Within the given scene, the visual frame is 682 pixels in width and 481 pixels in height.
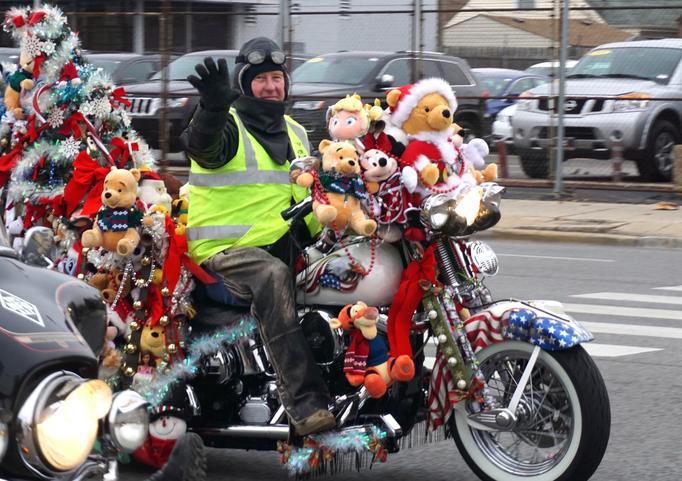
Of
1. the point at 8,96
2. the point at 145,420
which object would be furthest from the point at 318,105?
the point at 145,420

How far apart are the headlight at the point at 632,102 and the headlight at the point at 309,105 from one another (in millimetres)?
3754

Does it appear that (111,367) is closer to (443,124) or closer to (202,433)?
(202,433)

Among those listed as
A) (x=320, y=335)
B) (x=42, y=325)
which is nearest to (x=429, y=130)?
(x=320, y=335)

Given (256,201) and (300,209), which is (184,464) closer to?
(300,209)

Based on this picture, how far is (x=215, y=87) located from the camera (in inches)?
210

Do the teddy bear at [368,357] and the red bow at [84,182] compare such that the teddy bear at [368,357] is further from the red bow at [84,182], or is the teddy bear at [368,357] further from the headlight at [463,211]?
the red bow at [84,182]

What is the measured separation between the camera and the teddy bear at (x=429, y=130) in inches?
217

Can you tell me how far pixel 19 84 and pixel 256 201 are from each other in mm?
2065

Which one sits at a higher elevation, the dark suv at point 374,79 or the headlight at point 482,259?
the dark suv at point 374,79

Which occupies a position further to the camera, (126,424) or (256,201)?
(256,201)

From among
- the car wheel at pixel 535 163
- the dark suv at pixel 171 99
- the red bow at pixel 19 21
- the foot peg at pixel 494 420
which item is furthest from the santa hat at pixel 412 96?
the dark suv at pixel 171 99

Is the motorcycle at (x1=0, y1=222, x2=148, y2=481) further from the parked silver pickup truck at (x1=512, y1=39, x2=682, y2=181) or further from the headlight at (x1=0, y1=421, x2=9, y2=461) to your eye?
the parked silver pickup truck at (x1=512, y1=39, x2=682, y2=181)

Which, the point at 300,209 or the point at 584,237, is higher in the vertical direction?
the point at 300,209

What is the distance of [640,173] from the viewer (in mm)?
17984
